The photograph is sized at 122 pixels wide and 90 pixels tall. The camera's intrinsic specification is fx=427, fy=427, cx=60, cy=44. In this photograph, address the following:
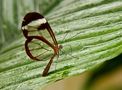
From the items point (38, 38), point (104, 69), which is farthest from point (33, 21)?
point (104, 69)

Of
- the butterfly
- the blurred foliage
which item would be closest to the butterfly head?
the butterfly

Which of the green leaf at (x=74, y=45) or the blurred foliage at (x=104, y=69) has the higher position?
the green leaf at (x=74, y=45)

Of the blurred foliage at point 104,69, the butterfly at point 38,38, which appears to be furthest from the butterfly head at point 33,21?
the blurred foliage at point 104,69

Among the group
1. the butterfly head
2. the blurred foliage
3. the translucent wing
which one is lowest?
the blurred foliage

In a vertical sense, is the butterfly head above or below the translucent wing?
above

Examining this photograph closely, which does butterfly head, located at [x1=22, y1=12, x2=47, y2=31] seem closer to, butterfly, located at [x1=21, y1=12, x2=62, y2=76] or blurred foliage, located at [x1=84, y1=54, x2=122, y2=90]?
butterfly, located at [x1=21, y1=12, x2=62, y2=76]

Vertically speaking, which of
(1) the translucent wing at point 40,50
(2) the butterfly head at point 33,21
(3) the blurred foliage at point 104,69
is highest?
(2) the butterfly head at point 33,21

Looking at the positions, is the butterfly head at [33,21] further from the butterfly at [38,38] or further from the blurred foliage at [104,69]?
the blurred foliage at [104,69]

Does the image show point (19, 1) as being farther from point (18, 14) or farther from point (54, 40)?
point (54, 40)
